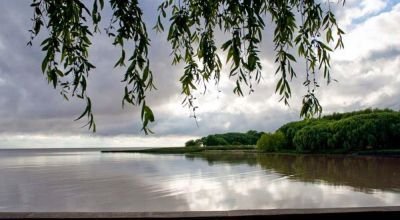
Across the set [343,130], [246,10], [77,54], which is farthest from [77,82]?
[343,130]

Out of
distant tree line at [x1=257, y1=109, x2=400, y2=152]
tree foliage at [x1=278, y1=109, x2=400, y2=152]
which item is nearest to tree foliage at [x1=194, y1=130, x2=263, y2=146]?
distant tree line at [x1=257, y1=109, x2=400, y2=152]

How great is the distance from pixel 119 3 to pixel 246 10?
0.91 m

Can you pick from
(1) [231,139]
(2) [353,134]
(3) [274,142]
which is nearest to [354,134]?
(2) [353,134]

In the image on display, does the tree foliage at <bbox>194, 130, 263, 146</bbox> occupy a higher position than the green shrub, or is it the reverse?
the tree foliage at <bbox>194, 130, 263, 146</bbox>

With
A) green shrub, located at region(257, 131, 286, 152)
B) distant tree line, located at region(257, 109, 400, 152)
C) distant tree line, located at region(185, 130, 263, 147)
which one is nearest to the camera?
distant tree line, located at region(257, 109, 400, 152)

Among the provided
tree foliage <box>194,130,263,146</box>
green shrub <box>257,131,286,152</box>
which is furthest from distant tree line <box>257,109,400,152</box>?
tree foliage <box>194,130,263,146</box>

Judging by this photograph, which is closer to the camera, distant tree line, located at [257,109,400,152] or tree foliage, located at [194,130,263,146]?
distant tree line, located at [257,109,400,152]

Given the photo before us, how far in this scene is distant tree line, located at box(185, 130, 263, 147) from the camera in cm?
17450

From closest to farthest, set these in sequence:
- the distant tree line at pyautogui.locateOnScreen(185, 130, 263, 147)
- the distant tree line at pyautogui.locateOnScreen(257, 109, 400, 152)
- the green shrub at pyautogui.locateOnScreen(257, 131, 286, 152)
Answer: the distant tree line at pyautogui.locateOnScreen(257, 109, 400, 152), the green shrub at pyautogui.locateOnScreen(257, 131, 286, 152), the distant tree line at pyautogui.locateOnScreen(185, 130, 263, 147)

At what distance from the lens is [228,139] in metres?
185

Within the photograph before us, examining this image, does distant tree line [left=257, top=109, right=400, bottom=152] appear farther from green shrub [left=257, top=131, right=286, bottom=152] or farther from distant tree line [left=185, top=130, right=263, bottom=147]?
distant tree line [left=185, top=130, right=263, bottom=147]

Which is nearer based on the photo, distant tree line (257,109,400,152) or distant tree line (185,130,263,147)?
distant tree line (257,109,400,152)

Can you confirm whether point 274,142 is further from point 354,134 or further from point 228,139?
point 228,139

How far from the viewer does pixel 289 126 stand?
384 ft
